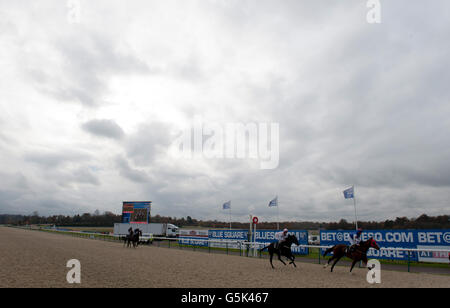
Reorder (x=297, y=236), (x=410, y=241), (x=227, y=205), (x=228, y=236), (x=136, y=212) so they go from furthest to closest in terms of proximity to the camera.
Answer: (x=136, y=212), (x=227, y=205), (x=228, y=236), (x=297, y=236), (x=410, y=241)

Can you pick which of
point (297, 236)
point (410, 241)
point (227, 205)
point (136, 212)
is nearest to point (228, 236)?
point (227, 205)

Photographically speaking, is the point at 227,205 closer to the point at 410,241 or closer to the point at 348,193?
the point at 348,193

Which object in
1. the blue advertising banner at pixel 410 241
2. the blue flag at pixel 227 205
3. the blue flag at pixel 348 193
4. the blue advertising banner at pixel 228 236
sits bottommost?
the blue advertising banner at pixel 228 236

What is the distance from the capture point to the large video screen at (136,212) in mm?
41250

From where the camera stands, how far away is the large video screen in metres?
41.2

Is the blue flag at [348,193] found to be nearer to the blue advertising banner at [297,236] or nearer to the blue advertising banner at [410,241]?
the blue advertising banner at [410,241]

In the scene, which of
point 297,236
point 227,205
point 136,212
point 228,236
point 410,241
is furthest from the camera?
point 136,212

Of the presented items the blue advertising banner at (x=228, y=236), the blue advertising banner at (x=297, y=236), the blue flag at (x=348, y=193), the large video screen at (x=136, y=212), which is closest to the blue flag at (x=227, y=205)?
the blue advertising banner at (x=228, y=236)

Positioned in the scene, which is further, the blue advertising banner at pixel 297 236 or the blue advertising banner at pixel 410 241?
the blue advertising banner at pixel 297 236

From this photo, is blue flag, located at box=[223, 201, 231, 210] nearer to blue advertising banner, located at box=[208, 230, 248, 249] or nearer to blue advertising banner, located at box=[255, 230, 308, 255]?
blue advertising banner, located at box=[208, 230, 248, 249]

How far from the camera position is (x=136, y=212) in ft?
137

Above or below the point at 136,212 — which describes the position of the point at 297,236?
below

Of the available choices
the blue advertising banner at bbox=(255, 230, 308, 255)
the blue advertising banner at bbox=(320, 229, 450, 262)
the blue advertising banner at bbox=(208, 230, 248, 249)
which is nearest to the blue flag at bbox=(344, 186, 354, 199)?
the blue advertising banner at bbox=(320, 229, 450, 262)
